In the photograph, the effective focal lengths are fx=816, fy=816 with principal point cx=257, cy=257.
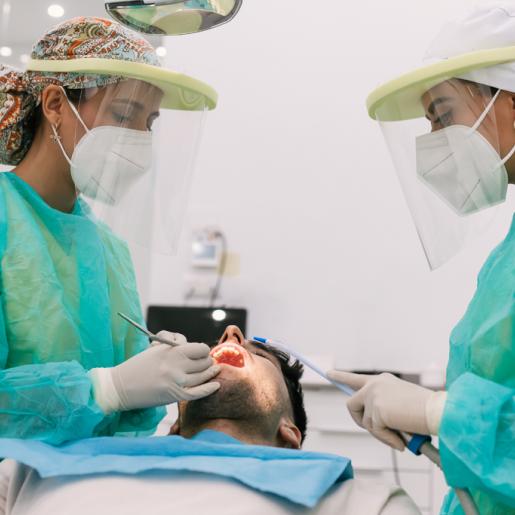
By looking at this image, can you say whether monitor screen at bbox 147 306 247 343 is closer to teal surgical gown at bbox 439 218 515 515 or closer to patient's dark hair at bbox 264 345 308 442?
patient's dark hair at bbox 264 345 308 442

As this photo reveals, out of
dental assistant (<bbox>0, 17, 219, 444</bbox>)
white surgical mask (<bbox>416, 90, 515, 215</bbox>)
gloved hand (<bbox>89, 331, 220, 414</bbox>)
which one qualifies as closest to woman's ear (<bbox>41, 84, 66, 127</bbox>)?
dental assistant (<bbox>0, 17, 219, 444</bbox>)

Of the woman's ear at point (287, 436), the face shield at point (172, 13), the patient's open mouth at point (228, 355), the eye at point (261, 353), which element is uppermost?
the face shield at point (172, 13)

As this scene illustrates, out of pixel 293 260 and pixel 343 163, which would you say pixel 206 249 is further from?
pixel 343 163

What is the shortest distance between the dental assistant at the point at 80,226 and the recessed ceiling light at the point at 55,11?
146 cm

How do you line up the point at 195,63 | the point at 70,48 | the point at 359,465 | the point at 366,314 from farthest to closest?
the point at 195,63 → the point at 366,314 → the point at 359,465 → the point at 70,48

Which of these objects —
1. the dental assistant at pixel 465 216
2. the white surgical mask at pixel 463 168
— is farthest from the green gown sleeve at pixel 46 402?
the white surgical mask at pixel 463 168

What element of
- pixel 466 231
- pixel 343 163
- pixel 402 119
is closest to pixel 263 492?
pixel 466 231

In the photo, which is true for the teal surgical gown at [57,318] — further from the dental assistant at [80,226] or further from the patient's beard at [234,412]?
the patient's beard at [234,412]

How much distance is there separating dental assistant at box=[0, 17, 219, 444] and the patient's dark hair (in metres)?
0.35

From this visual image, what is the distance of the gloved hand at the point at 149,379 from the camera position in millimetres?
1618

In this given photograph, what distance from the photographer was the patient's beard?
1828 millimetres

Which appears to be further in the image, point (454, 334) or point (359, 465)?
point (359, 465)

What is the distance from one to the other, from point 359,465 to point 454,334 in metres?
1.58

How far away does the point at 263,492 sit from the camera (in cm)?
145
